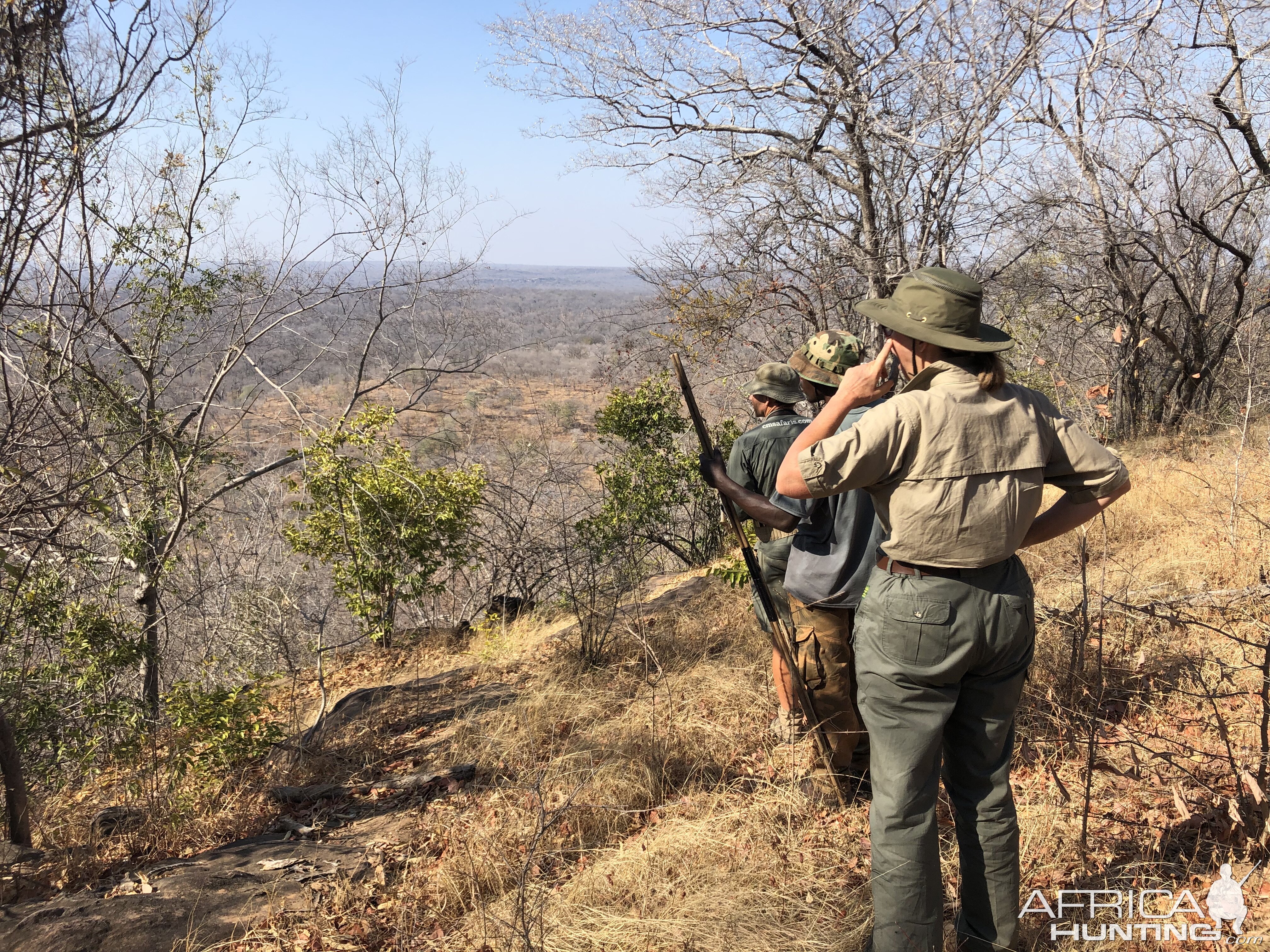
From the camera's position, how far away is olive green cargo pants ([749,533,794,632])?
3.43 m

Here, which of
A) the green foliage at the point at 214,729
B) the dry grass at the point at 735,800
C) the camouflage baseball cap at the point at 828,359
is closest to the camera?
the dry grass at the point at 735,800

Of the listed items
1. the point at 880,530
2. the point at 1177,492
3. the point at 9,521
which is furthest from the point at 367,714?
the point at 1177,492

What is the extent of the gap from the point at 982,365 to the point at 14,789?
4.37 metres

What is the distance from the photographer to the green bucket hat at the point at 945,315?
204 centimetres

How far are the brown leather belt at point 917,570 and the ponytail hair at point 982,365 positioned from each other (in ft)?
1.53

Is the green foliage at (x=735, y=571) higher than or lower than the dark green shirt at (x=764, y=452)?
lower

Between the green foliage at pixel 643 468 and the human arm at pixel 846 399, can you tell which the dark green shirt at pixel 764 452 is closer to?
the human arm at pixel 846 399

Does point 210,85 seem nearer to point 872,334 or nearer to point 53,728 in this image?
point 53,728

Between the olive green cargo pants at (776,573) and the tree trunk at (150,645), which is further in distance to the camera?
the tree trunk at (150,645)

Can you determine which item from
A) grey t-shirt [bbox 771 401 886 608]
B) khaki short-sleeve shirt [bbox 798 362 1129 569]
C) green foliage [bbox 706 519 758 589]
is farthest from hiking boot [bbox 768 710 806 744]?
khaki short-sleeve shirt [bbox 798 362 1129 569]

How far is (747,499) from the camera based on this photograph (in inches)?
125

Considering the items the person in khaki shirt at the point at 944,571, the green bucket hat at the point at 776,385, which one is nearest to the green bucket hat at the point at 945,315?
the person in khaki shirt at the point at 944,571

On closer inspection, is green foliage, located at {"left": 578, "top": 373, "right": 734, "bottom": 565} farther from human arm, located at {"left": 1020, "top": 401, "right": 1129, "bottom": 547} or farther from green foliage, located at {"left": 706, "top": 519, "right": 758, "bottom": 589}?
human arm, located at {"left": 1020, "top": 401, "right": 1129, "bottom": 547}

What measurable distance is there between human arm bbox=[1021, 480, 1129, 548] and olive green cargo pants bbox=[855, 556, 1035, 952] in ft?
0.69
